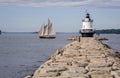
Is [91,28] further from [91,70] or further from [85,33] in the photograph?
[91,70]

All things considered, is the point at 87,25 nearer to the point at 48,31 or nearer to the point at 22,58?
the point at 22,58

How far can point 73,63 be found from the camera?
51.3ft

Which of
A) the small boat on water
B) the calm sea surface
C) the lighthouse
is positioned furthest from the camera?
the small boat on water

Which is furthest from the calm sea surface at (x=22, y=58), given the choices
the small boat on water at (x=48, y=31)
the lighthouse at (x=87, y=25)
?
the small boat on water at (x=48, y=31)

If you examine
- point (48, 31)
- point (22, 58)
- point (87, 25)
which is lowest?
point (22, 58)

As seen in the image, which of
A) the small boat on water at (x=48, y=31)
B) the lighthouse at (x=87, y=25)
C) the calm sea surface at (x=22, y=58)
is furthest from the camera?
the small boat on water at (x=48, y=31)

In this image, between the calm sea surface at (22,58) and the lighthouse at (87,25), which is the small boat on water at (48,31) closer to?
the calm sea surface at (22,58)

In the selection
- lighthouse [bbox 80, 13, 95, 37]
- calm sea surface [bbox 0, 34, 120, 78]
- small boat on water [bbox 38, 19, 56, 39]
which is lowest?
calm sea surface [bbox 0, 34, 120, 78]

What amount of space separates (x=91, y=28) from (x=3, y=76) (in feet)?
57.7

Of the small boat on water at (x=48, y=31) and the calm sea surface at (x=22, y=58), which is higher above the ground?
the small boat on water at (x=48, y=31)

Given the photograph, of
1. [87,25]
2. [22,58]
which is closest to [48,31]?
[22,58]

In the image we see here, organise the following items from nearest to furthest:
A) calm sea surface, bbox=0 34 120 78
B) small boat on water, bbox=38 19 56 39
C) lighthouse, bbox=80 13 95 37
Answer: calm sea surface, bbox=0 34 120 78 → lighthouse, bbox=80 13 95 37 → small boat on water, bbox=38 19 56 39

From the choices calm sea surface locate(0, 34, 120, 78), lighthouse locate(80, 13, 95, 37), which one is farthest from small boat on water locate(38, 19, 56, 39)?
lighthouse locate(80, 13, 95, 37)

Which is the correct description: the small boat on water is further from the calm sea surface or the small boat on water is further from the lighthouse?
the lighthouse
